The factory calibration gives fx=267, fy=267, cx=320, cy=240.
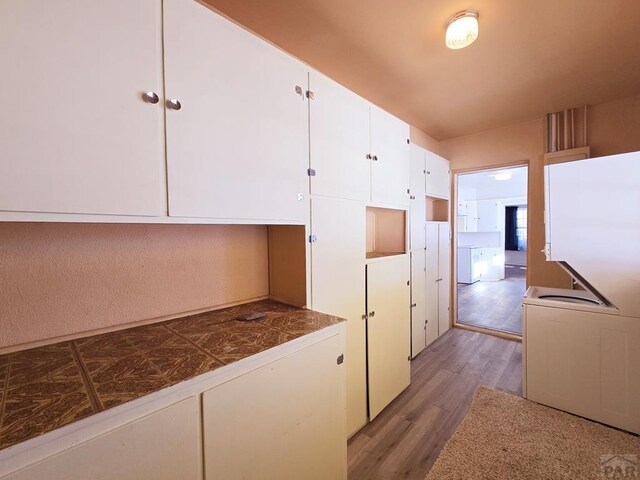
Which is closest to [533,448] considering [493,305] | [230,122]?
[230,122]

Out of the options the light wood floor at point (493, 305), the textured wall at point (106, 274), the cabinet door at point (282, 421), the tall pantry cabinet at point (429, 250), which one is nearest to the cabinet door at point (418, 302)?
the tall pantry cabinet at point (429, 250)

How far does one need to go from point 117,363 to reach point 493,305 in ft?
17.9

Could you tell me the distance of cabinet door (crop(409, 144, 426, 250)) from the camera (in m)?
2.86

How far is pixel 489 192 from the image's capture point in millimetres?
7648

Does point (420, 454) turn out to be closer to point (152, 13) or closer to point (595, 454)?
point (595, 454)

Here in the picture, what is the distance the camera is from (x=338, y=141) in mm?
1687

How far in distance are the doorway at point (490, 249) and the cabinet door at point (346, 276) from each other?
270 centimetres

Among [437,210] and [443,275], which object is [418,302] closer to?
[443,275]

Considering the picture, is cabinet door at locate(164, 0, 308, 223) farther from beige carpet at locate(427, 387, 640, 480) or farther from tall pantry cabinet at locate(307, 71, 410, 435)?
beige carpet at locate(427, 387, 640, 480)

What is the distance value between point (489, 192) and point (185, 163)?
858 centimetres

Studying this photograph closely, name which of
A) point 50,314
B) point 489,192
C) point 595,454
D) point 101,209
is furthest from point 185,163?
point 489,192

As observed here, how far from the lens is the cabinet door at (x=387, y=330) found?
195 centimetres

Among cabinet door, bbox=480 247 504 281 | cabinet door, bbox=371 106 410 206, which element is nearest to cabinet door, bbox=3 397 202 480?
cabinet door, bbox=371 106 410 206

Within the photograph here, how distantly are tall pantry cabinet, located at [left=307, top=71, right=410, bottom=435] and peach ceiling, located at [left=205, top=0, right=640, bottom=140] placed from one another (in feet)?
1.36
